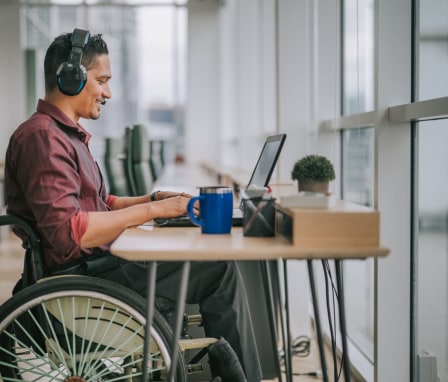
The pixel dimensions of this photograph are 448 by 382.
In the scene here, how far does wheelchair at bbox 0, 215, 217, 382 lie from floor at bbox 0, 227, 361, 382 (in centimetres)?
64

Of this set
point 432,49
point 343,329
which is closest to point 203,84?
point 432,49

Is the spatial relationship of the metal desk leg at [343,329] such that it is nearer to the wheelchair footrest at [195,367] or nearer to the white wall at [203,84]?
the wheelchair footrest at [195,367]

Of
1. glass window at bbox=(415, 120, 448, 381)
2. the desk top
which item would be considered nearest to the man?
the desk top

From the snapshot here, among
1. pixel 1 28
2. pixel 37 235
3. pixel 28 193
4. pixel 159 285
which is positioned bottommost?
pixel 159 285

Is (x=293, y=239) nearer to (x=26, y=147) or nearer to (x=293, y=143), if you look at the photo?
(x=26, y=147)

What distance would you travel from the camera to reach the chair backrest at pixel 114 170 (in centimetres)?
476

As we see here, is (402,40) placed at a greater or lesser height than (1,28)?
lesser

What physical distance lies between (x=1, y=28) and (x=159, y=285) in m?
8.15

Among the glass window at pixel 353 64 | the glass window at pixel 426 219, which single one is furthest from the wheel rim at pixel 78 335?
the glass window at pixel 353 64

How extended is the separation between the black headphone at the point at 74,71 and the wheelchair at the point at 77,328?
1.34 feet

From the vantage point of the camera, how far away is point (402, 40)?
2.08 metres

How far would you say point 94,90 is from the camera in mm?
1987

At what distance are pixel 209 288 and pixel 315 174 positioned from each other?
471 millimetres

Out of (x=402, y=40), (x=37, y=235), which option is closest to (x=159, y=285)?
(x=37, y=235)
